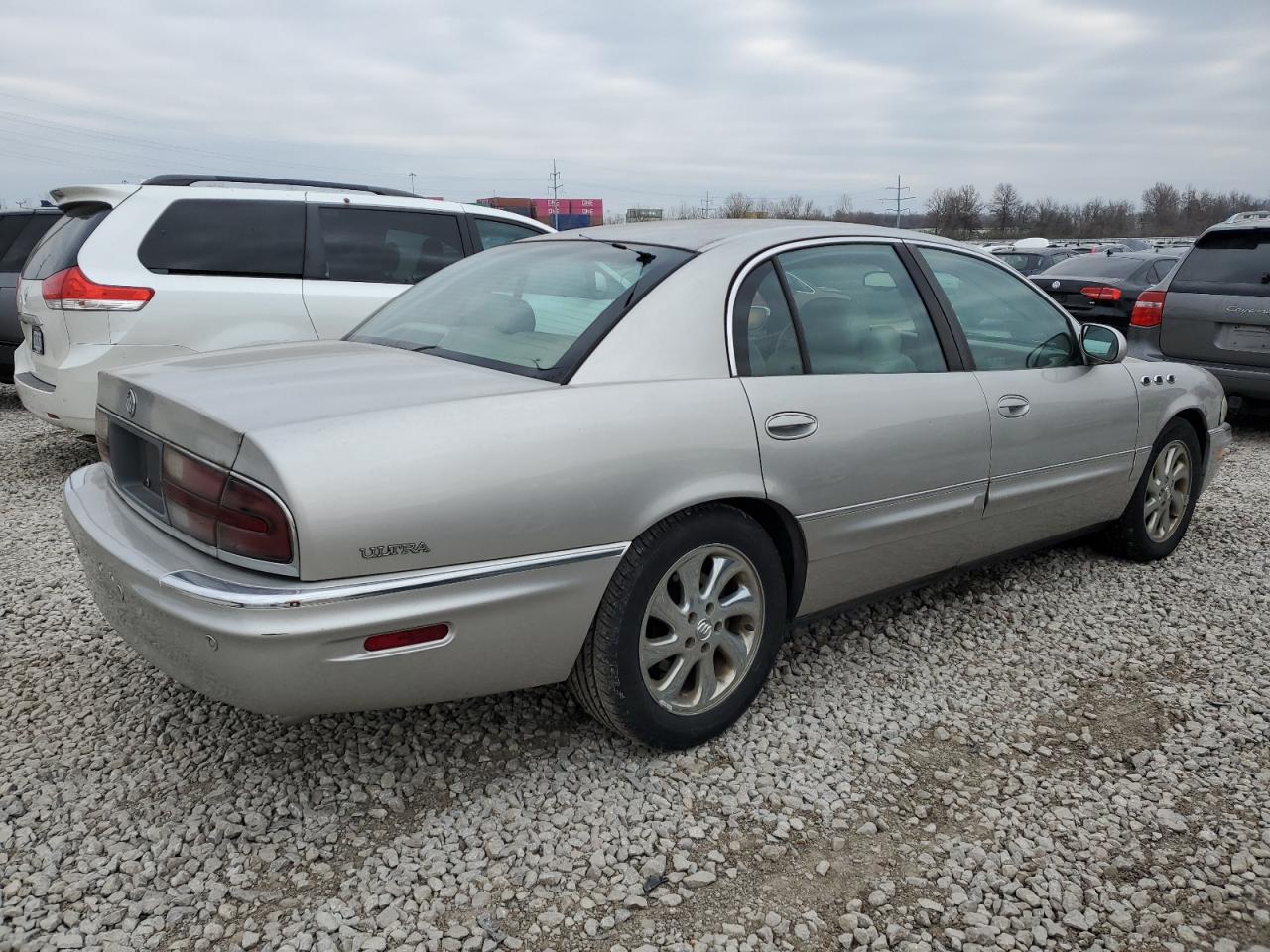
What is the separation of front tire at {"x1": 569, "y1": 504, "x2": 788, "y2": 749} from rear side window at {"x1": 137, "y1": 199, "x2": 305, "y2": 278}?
13.3ft

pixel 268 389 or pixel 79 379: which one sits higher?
pixel 268 389

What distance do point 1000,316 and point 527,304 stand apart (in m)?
1.92

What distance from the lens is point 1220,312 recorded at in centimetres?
715

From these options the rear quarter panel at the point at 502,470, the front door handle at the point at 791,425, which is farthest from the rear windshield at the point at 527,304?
the front door handle at the point at 791,425

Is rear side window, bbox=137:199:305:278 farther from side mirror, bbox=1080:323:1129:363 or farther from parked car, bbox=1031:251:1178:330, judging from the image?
parked car, bbox=1031:251:1178:330

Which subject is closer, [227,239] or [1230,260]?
[227,239]

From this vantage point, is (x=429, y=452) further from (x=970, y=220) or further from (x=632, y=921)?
(x=970, y=220)

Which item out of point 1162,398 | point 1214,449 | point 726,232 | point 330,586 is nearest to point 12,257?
point 726,232

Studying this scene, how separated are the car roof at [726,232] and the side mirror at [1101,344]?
724 millimetres

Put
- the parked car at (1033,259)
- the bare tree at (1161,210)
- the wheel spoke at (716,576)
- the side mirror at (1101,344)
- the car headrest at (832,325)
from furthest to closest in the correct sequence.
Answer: the bare tree at (1161,210), the parked car at (1033,259), the side mirror at (1101,344), the car headrest at (832,325), the wheel spoke at (716,576)

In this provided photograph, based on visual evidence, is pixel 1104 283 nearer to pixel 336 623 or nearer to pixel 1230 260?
pixel 1230 260

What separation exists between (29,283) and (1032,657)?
566 cm

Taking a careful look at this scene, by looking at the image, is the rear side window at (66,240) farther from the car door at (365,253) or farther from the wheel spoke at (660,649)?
the wheel spoke at (660,649)

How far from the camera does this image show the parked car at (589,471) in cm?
214
